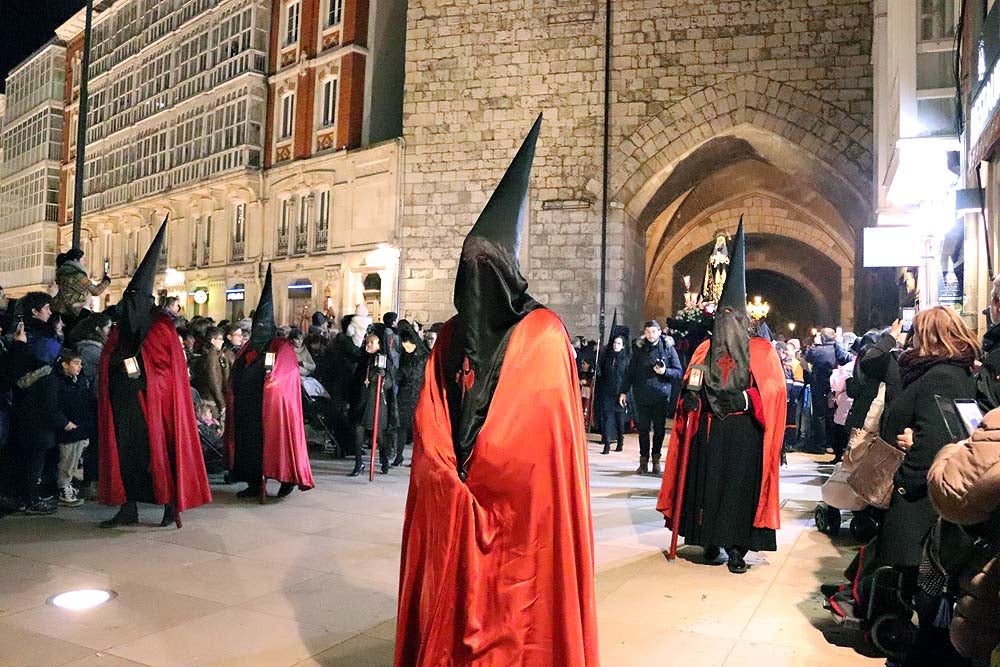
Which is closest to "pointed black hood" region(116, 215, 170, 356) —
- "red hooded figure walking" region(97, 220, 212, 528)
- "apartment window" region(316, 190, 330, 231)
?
"red hooded figure walking" region(97, 220, 212, 528)

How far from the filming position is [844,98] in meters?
17.5

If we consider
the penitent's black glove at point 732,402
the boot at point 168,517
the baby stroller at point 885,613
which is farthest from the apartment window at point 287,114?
the baby stroller at point 885,613

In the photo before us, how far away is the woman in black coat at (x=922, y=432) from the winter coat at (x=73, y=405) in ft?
21.1

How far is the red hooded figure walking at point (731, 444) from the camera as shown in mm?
5691

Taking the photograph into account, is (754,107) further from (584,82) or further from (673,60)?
(584,82)

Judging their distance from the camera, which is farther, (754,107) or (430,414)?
(754,107)

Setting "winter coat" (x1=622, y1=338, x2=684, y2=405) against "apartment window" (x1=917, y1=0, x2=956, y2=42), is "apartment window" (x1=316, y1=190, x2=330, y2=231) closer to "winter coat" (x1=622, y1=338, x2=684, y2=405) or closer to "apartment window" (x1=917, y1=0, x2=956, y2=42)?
"winter coat" (x1=622, y1=338, x2=684, y2=405)

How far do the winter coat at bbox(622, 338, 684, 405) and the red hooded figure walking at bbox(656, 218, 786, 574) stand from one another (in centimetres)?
394

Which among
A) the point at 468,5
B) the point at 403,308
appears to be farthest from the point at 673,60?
the point at 403,308

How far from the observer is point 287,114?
80.7 ft

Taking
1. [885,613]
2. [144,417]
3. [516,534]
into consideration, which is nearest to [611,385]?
[144,417]

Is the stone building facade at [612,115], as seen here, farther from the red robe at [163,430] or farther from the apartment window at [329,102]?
the red robe at [163,430]

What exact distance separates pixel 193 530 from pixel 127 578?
1.40 metres

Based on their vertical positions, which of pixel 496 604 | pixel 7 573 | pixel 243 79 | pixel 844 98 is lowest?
pixel 7 573
